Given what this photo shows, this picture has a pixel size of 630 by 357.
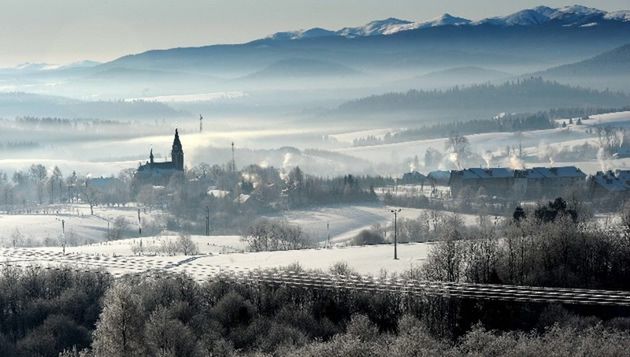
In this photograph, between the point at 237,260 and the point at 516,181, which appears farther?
the point at 516,181

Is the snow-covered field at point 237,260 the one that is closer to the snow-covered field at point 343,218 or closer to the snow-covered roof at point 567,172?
the snow-covered field at point 343,218

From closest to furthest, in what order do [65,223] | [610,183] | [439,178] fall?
[65,223] < [610,183] < [439,178]

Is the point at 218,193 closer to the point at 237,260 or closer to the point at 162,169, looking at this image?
the point at 162,169

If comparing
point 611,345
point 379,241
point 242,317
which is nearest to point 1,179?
point 379,241

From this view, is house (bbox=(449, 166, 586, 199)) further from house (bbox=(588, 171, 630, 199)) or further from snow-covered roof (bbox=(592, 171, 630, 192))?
house (bbox=(588, 171, 630, 199))

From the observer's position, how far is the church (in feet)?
537

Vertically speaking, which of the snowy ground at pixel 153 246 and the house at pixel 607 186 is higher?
the house at pixel 607 186

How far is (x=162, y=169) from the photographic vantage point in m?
167

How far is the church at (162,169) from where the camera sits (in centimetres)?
16375

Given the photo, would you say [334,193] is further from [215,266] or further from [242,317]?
[242,317]

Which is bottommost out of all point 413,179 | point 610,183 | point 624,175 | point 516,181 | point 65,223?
point 65,223

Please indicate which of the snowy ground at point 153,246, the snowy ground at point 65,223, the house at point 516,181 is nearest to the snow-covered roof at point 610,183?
the house at point 516,181

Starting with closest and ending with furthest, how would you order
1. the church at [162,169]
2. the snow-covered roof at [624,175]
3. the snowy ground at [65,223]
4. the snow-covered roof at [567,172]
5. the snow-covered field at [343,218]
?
the snowy ground at [65,223], the snow-covered field at [343,218], the snow-covered roof at [624,175], the snow-covered roof at [567,172], the church at [162,169]

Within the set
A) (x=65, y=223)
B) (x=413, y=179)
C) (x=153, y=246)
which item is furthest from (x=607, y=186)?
(x=65, y=223)
